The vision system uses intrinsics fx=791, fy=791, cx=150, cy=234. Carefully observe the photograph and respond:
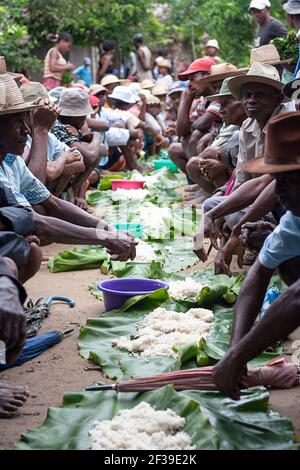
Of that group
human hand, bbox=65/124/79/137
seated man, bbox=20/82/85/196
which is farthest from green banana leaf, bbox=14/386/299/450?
human hand, bbox=65/124/79/137

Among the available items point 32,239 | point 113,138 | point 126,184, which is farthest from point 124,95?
point 32,239

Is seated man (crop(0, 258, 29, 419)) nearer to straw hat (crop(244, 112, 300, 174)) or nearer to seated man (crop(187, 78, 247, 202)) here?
straw hat (crop(244, 112, 300, 174))

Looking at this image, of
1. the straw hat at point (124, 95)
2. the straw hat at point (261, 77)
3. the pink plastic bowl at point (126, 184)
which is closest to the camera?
the straw hat at point (261, 77)

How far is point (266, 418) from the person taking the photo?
11.1ft

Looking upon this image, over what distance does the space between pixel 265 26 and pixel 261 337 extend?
9.57 metres

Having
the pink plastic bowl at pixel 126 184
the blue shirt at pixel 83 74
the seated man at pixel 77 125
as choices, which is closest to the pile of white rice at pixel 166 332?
the seated man at pixel 77 125

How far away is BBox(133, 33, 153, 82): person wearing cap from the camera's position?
62.3 ft

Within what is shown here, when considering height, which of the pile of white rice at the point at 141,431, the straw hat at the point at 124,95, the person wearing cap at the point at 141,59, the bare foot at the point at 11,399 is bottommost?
the person wearing cap at the point at 141,59

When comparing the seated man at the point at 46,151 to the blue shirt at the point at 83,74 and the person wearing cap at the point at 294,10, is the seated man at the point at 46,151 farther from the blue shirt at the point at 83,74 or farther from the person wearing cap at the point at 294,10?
the blue shirt at the point at 83,74

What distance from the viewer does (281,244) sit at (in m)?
3.38

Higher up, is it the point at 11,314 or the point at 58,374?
the point at 11,314

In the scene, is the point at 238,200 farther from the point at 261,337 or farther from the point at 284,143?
the point at 261,337

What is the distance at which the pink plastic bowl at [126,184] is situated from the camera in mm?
9883

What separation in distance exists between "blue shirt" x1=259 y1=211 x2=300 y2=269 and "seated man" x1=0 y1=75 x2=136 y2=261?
169cm
